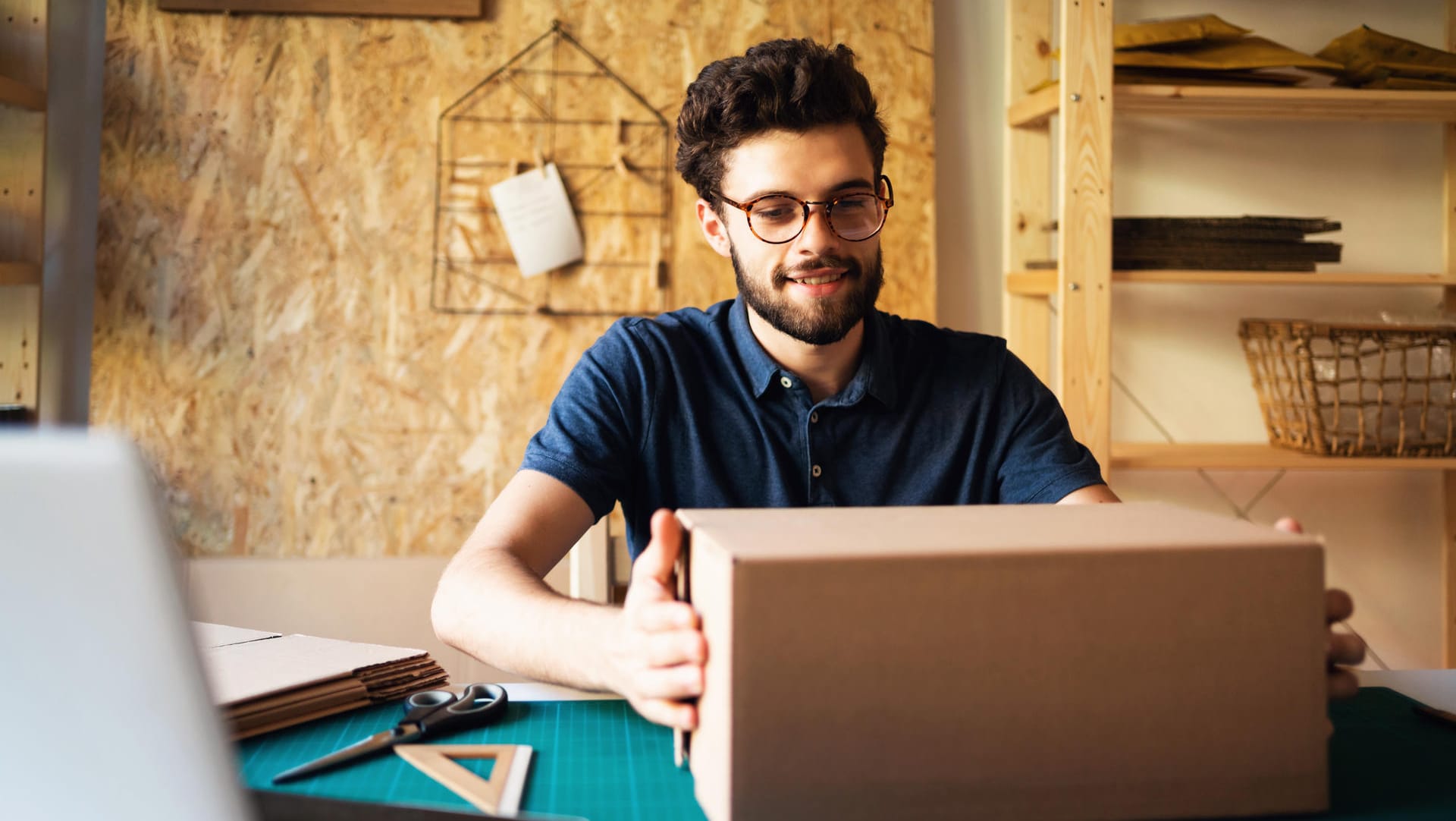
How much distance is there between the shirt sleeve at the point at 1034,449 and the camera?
1339 mm

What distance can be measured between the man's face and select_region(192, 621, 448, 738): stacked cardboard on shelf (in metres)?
0.63

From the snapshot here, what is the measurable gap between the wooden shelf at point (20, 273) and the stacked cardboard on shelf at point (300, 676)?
4.08 feet

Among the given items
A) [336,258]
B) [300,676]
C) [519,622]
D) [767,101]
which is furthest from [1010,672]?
[336,258]

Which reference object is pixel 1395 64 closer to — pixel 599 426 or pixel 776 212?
pixel 776 212

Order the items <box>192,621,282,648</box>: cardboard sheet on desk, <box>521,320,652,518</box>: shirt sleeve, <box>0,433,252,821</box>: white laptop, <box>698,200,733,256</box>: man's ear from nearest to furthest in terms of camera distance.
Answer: <box>0,433,252,821</box>: white laptop < <box>192,621,282,648</box>: cardboard sheet on desk < <box>521,320,652,518</box>: shirt sleeve < <box>698,200,733,256</box>: man's ear

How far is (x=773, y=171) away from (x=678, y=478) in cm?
41

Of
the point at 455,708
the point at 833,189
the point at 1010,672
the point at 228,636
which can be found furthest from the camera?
the point at 833,189

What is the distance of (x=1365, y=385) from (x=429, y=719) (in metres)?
1.87

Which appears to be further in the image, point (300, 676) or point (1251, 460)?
point (1251, 460)

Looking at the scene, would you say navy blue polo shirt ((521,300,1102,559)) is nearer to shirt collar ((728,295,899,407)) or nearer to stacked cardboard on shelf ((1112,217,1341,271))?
shirt collar ((728,295,899,407))

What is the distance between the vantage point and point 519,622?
96cm

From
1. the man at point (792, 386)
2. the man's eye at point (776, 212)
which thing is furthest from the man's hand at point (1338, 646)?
the man's eye at point (776, 212)

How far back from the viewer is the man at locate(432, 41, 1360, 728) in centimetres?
134

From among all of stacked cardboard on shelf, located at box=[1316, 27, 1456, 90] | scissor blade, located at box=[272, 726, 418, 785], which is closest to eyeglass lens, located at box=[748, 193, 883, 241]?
scissor blade, located at box=[272, 726, 418, 785]
